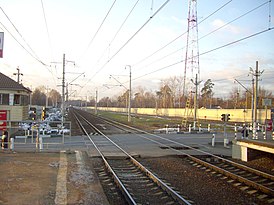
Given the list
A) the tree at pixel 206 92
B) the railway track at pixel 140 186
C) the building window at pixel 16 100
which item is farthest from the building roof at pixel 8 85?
the tree at pixel 206 92

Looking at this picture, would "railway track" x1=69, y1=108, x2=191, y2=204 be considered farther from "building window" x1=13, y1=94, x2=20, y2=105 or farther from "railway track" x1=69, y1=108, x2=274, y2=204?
"building window" x1=13, y1=94, x2=20, y2=105

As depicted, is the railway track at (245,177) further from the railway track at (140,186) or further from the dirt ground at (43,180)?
the dirt ground at (43,180)

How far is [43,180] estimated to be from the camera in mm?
9836

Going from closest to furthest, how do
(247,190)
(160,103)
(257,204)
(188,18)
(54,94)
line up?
(257,204), (247,190), (188,18), (160,103), (54,94)

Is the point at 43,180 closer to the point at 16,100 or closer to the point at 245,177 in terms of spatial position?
the point at 245,177

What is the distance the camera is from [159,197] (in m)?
9.30

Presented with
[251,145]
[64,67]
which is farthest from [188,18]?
[251,145]

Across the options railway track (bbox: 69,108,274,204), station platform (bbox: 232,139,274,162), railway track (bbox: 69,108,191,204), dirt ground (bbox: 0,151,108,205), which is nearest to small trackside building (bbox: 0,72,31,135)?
A: dirt ground (bbox: 0,151,108,205)

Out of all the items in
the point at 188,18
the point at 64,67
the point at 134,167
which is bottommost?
the point at 134,167

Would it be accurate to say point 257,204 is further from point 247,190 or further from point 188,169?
point 188,169

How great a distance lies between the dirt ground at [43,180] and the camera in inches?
311

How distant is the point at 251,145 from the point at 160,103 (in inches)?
4696

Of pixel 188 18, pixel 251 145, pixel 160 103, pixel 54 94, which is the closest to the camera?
pixel 251 145

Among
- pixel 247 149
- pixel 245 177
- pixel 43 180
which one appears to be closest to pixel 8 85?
pixel 247 149
